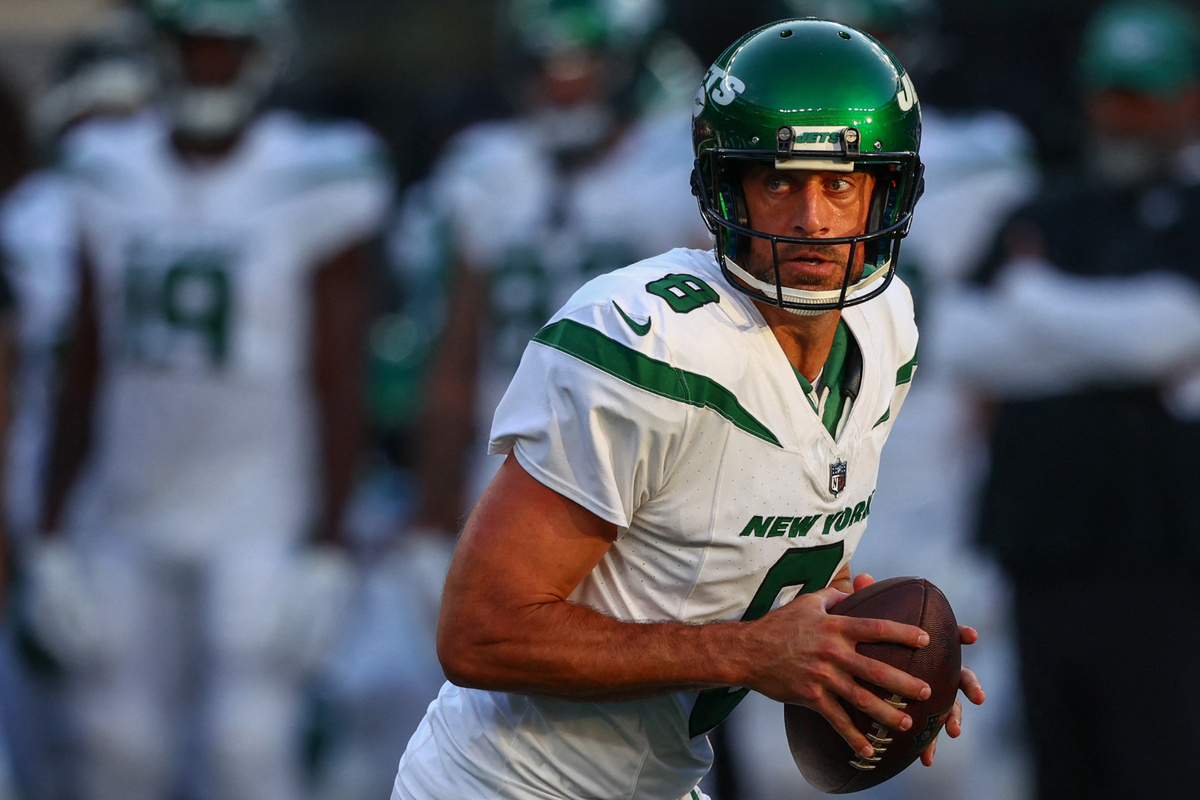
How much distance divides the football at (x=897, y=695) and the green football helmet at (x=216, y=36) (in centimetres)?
324

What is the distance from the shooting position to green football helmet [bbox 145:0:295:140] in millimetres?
4996

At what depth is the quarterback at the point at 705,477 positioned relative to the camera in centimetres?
220

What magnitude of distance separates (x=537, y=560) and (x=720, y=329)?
1.27 ft

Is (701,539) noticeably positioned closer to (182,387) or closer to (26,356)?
(182,387)

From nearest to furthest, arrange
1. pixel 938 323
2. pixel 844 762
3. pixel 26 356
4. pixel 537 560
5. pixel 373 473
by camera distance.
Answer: pixel 537 560 → pixel 844 762 → pixel 938 323 → pixel 26 356 → pixel 373 473

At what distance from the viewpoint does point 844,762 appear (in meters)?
2.35

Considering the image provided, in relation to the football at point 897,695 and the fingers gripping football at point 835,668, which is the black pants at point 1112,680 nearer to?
the football at point 897,695

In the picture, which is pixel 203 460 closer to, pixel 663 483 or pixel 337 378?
pixel 337 378

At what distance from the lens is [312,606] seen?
4867 mm

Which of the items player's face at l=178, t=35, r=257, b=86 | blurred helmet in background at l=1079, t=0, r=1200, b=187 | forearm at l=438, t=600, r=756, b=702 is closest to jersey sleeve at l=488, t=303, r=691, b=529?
forearm at l=438, t=600, r=756, b=702

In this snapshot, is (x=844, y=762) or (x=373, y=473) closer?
(x=844, y=762)

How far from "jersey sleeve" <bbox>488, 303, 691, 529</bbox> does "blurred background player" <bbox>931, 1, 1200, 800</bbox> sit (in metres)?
2.46

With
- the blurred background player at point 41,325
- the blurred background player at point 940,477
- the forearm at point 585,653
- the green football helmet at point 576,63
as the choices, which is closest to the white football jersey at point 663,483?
the forearm at point 585,653

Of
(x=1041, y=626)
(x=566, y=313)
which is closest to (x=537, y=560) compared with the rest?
(x=566, y=313)
